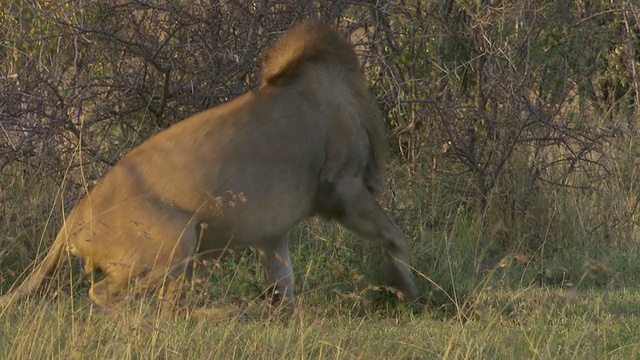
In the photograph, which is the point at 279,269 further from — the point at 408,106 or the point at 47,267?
the point at 408,106

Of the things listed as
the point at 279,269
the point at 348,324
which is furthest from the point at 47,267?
→ the point at 348,324

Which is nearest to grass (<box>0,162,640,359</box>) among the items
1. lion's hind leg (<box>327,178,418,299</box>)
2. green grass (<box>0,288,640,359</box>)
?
green grass (<box>0,288,640,359</box>)

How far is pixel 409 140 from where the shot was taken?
874 centimetres

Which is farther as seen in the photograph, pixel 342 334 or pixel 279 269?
pixel 279 269

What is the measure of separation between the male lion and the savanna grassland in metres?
0.26

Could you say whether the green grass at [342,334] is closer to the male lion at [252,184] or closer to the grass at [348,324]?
the grass at [348,324]

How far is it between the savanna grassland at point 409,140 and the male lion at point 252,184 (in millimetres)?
257

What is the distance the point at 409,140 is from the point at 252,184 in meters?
2.79

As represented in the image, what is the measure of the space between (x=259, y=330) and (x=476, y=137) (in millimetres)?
3488

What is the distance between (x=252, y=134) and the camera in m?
6.25

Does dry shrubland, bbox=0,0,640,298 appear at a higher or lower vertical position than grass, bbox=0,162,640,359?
higher

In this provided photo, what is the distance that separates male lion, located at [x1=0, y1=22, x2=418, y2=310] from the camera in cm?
596

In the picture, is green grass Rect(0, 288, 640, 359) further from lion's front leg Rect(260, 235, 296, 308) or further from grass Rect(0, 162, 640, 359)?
lion's front leg Rect(260, 235, 296, 308)

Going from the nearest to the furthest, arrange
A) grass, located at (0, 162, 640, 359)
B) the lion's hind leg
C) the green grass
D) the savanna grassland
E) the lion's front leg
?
the green grass < grass, located at (0, 162, 640, 359) < the lion's hind leg < the lion's front leg < the savanna grassland
